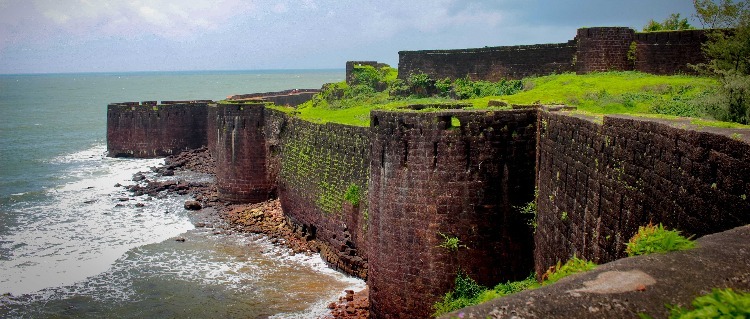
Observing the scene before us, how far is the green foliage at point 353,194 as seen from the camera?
20625 millimetres

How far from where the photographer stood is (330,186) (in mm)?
22953

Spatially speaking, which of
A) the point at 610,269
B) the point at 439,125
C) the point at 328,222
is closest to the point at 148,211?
the point at 328,222

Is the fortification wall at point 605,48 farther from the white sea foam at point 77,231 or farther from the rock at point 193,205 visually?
the rock at point 193,205

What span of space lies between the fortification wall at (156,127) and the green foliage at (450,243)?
41.7 metres

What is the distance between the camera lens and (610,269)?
4855mm

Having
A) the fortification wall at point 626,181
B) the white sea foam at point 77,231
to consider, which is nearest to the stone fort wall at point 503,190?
the fortification wall at point 626,181

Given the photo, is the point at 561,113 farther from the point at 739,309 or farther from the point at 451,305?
the point at 739,309

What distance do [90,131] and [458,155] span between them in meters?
75.9

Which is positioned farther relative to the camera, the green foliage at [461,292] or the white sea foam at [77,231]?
the white sea foam at [77,231]

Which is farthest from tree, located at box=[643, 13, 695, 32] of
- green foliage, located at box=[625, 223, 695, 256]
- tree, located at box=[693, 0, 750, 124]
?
green foliage, located at box=[625, 223, 695, 256]

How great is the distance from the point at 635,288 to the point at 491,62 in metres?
25.9

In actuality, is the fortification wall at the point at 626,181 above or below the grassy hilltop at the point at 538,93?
below

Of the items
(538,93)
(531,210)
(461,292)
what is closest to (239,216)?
(538,93)

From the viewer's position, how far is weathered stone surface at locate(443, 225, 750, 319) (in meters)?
4.21
